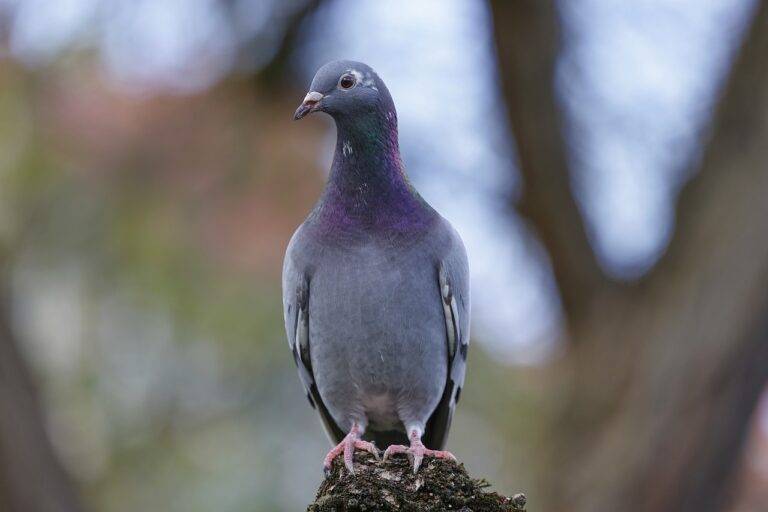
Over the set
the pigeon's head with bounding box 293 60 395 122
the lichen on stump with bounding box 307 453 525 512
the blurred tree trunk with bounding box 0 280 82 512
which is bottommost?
the lichen on stump with bounding box 307 453 525 512

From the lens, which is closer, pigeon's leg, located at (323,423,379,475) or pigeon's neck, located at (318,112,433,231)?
pigeon's leg, located at (323,423,379,475)

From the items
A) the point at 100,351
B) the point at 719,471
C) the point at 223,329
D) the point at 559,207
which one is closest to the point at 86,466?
the point at 100,351

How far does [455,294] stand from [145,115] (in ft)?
16.8

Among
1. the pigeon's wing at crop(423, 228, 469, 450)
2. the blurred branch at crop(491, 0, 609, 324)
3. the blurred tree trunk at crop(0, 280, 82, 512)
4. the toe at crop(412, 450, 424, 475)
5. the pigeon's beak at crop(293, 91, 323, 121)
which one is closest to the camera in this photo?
the toe at crop(412, 450, 424, 475)

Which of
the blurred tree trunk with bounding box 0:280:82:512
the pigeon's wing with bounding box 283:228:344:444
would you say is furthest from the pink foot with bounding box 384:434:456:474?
the blurred tree trunk with bounding box 0:280:82:512

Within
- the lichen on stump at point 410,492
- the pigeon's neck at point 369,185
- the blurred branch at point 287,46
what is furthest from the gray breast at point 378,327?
the blurred branch at point 287,46

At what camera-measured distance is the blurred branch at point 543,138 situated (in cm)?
711

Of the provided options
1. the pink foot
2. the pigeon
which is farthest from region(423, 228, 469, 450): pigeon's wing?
the pink foot

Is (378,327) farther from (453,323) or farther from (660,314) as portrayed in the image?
(660,314)

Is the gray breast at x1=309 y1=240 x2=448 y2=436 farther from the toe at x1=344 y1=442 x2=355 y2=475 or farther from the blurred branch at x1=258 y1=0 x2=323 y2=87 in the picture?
the blurred branch at x1=258 y1=0 x2=323 y2=87

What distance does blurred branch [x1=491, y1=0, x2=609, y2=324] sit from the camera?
23.3 feet

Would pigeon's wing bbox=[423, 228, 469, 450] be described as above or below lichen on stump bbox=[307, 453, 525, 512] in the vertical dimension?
above

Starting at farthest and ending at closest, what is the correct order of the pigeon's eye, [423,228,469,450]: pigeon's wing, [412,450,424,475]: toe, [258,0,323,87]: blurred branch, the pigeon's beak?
[258,0,323,87]: blurred branch, [423,228,469,450]: pigeon's wing, the pigeon's eye, the pigeon's beak, [412,450,424,475]: toe

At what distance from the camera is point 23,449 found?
5086 mm
